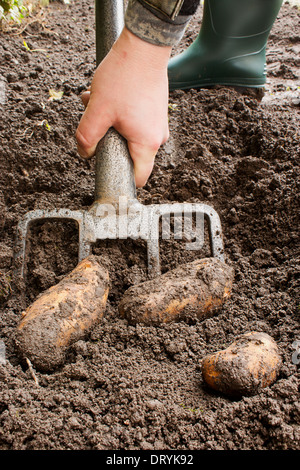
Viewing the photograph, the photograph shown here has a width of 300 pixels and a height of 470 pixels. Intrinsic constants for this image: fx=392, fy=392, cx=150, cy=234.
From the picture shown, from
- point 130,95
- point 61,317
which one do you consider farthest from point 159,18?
point 61,317

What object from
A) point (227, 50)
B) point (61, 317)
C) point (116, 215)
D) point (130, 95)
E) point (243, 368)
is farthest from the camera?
point (227, 50)

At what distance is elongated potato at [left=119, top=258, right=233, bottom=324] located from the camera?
1446 millimetres

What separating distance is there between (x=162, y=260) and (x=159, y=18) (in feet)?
3.22

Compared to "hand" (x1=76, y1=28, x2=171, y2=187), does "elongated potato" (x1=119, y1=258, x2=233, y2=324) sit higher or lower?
lower

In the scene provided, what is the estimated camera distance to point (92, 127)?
166 cm

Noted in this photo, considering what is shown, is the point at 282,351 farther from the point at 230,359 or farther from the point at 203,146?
the point at 203,146

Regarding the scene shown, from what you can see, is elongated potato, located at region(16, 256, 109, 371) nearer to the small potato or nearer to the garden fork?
the garden fork

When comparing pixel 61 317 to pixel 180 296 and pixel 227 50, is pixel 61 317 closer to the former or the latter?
pixel 180 296

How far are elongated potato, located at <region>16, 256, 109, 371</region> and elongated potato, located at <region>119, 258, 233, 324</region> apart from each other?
0.12 meters

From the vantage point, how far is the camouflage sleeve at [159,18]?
1452mm

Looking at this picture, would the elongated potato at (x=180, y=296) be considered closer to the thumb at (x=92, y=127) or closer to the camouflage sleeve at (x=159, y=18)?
the thumb at (x=92, y=127)

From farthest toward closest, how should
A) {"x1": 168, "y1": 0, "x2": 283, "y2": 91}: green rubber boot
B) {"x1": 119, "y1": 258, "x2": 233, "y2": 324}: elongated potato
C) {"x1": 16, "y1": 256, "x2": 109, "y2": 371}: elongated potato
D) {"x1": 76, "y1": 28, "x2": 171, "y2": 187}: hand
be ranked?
{"x1": 168, "y1": 0, "x2": 283, "y2": 91}: green rubber boot
{"x1": 76, "y1": 28, "x2": 171, "y2": 187}: hand
{"x1": 119, "y1": 258, "x2": 233, "y2": 324}: elongated potato
{"x1": 16, "y1": 256, "x2": 109, "y2": 371}: elongated potato

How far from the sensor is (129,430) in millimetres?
1108

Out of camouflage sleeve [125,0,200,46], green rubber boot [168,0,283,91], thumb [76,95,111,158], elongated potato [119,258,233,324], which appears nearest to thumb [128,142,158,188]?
thumb [76,95,111,158]
